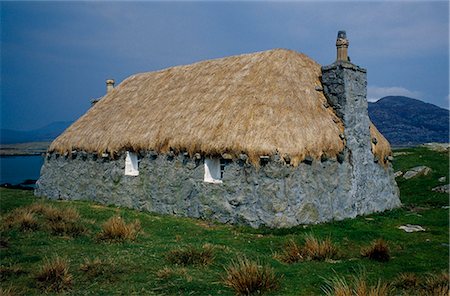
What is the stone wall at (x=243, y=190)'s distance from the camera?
52.4ft

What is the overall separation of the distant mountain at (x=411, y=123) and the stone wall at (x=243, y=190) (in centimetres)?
12490

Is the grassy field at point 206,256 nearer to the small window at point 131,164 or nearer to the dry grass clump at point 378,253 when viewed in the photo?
the dry grass clump at point 378,253

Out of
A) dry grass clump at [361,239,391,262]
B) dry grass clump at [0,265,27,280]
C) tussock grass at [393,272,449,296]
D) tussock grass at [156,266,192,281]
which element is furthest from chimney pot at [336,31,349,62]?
dry grass clump at [0,265,27,280]

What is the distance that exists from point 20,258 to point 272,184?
8.85 metres

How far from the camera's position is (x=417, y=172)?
90.9ft

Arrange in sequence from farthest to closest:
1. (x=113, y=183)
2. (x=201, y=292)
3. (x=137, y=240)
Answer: (x=113, y=183) < (x=137, y=240) < (x=201, y=292)

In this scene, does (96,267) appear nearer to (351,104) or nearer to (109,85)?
(351,104)

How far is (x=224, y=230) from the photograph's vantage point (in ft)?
52.5

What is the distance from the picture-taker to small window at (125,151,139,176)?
2149 centimetres

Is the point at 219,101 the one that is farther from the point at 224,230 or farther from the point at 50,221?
the point at 50,221

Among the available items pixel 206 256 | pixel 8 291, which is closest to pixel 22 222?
pixel 8 291

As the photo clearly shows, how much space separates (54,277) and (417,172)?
24872 millimetres

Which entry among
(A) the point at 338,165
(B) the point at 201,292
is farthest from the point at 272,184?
(B) the point at 201,292

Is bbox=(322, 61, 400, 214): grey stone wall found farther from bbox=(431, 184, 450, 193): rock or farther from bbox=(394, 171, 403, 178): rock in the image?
bbox=(394, 171, 403, 178): rock
